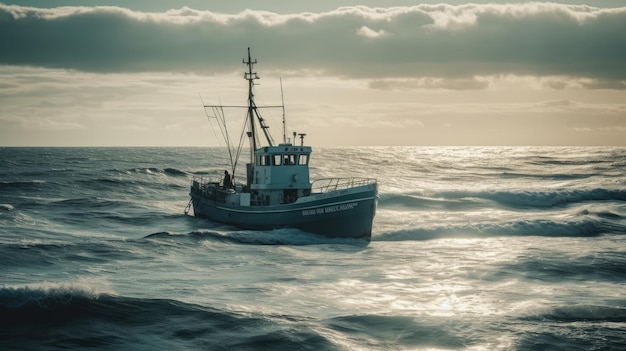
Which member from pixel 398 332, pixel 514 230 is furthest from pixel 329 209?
pixel 398 332

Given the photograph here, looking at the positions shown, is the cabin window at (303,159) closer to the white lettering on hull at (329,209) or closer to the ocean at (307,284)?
the white lettering on hull at (329,209)

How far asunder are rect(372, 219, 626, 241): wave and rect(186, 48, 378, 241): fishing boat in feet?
10.9

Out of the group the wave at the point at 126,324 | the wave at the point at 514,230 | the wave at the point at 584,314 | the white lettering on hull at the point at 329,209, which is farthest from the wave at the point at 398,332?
the wave at the point at 514,230

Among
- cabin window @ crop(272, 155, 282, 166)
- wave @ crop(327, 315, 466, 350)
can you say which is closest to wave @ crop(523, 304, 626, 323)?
wave @ crop(327, 315, 466, 350)

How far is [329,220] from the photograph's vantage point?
1273 inches

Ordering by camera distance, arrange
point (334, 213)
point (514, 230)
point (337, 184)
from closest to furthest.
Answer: point (334, 213) < point (337, 184) < point (514, 230)

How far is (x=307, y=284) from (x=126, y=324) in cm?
714

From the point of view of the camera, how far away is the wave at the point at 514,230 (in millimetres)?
36031

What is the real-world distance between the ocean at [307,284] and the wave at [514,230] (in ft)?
0.42

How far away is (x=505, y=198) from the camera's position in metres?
58.6

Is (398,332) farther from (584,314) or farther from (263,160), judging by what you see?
(263,160)

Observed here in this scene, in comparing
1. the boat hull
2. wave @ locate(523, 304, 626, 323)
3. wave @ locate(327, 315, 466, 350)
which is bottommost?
wave @ locate(327, 315, 466, 350)

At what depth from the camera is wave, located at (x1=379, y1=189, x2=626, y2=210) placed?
55.3m

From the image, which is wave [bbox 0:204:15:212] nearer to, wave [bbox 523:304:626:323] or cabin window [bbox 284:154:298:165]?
cabin window [bbox 284:154:298:165]
